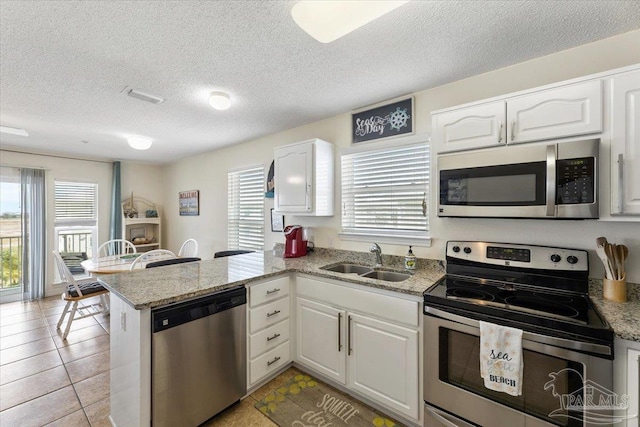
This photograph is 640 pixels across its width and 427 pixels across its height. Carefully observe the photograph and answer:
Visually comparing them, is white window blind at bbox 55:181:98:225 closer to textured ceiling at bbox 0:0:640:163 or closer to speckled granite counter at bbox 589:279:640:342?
textured ceiling at bbox 0:0:640:163

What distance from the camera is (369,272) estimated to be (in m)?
2.31

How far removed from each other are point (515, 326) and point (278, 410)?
1.58 m

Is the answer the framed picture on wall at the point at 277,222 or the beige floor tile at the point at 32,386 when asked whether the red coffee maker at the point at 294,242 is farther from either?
the beige floor tile at the point at 32,386

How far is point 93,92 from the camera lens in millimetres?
2266

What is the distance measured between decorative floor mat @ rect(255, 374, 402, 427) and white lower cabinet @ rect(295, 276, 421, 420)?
11 centimetres

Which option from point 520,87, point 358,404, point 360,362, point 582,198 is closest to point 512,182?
point 582,198

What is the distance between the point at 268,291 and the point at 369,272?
85 centimetres

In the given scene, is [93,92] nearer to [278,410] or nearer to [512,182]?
[278,410]

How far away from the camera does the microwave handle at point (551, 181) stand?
1.48 m

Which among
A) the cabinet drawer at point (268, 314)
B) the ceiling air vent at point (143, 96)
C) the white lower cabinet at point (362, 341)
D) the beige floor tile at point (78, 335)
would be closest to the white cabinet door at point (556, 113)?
the white lower cabinet at point (362, 341)

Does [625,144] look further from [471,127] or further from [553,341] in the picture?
[553,341]

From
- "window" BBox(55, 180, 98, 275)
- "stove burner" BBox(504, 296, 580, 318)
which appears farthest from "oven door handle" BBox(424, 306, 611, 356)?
"window" BBox(55, 180, 98, 275)

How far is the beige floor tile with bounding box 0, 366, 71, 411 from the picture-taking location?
198cm

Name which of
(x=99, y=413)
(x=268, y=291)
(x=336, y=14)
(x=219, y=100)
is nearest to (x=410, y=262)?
(x=268, y=291)
